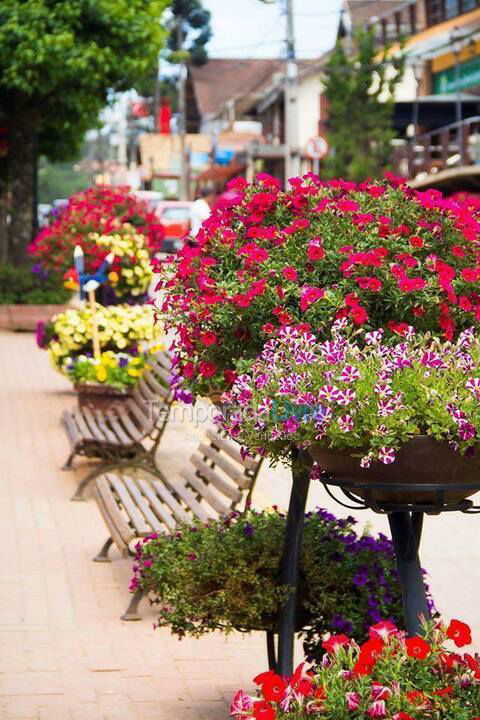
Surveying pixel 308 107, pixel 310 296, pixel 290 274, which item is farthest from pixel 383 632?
pixel 308 107

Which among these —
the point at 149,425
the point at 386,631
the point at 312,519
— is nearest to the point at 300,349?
the point at 386,631

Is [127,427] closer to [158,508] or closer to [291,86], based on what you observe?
[158,508]

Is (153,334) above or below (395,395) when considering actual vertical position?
below

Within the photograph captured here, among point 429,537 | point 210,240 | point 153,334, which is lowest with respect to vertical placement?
point 429,537

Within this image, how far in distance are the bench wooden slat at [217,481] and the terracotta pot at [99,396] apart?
11.0ft

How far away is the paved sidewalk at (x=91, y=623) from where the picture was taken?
5898 millimetres

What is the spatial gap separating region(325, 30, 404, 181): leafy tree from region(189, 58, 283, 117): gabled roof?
138 feet

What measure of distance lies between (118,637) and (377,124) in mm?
35022

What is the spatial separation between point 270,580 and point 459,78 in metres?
37.5

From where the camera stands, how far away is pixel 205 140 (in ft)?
251

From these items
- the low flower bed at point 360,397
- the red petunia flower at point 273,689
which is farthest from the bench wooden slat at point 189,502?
the red petunia flower at point 273,689

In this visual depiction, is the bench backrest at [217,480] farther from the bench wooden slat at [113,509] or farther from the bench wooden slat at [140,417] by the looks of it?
the bench wooden slat at [140,417]

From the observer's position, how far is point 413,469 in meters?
4.07

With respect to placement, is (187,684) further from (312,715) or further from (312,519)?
(312,715)
